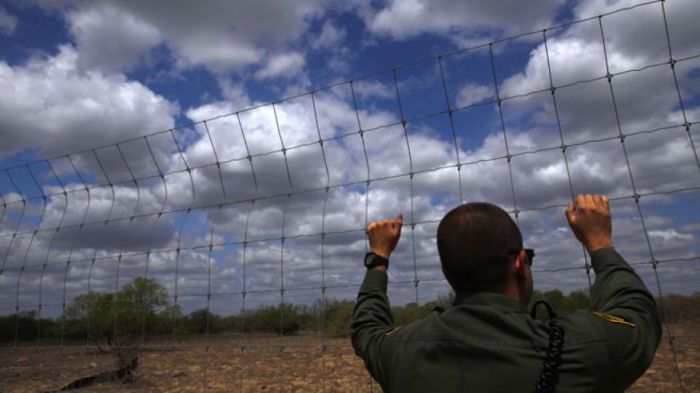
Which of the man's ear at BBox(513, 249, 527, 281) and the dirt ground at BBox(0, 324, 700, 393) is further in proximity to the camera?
the dirt ground at BBox(0, 324, 700, 393)

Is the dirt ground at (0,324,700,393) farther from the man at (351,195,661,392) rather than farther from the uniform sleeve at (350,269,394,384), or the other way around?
the man at (351,195,661,392)

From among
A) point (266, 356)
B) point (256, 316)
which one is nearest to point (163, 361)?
point (266, 356)

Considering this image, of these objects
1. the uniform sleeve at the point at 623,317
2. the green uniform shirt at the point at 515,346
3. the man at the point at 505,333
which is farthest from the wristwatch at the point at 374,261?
the uniform sleeve at the point at 623,317

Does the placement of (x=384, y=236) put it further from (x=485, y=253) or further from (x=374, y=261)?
(x=485, y=253)

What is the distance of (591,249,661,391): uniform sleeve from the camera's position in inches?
57.8

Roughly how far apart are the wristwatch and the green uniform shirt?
0.48 metres

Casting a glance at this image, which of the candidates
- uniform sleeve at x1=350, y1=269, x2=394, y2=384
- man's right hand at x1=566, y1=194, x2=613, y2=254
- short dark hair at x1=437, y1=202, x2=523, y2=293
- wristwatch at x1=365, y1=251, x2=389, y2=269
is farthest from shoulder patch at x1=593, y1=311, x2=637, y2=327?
wristwatch at x1=365, y1=251, x2=389, y2=269

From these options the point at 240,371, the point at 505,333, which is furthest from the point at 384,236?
the point at 240,371

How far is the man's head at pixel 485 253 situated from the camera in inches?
63.6

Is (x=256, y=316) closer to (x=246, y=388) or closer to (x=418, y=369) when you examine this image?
(x=246, y=388)

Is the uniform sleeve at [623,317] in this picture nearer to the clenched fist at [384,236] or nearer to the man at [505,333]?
the man at [505,333]

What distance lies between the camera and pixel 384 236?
7.48 feet

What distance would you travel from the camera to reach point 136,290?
10.8m

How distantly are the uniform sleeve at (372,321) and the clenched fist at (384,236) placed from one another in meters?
0.12
